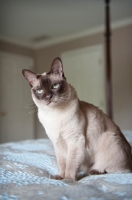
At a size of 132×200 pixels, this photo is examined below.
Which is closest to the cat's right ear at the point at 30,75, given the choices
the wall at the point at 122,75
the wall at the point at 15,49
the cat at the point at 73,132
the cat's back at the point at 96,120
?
the cat at the point at 73,132

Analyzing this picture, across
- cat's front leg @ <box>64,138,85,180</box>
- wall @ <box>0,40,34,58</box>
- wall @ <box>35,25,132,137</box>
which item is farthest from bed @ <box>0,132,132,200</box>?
wall @ <box>0,40,34,58</box>

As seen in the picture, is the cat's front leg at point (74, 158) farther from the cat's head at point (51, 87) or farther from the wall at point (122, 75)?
the wall at point (122, 75)

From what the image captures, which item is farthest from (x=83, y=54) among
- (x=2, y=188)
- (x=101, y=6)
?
(x=2, y=188)

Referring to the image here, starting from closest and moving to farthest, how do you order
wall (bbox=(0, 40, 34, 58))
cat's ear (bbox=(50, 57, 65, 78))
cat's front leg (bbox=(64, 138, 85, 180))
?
cat's front leg (bbox=(64, 138, 85, 180))
cat's ear (bbox=(50, 57, 65, 78))
wall (bbox=(0, 40, 34, 58))

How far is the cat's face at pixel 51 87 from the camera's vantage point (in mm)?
1146

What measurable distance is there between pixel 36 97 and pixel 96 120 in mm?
315

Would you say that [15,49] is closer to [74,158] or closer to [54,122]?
[54,122]

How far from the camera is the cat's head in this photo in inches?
45.1

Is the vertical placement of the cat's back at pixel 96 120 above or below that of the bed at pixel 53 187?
above

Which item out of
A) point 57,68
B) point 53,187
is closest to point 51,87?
point 57,68

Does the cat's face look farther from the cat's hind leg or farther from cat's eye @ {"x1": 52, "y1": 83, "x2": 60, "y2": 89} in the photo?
the cat's hind leg

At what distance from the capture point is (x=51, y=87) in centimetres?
117

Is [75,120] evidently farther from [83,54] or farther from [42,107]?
[83,54]

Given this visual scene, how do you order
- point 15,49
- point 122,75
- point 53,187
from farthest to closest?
point 15,49 < point 122,75 < point 53,187
